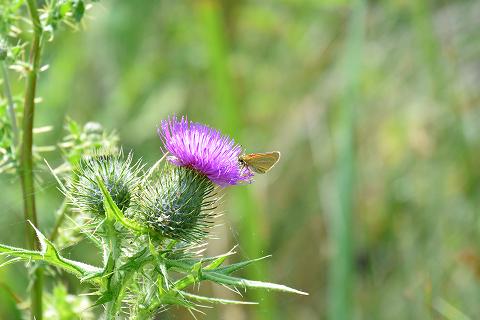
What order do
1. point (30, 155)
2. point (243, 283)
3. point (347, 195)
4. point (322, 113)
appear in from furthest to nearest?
1. point (322, 113)
2. point (347, 195)
3. point (30, 155)
4. point (243, 283)

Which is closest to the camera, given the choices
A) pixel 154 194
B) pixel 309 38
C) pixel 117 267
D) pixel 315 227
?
pixel 117 267

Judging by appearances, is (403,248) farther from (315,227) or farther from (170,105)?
(170,105)

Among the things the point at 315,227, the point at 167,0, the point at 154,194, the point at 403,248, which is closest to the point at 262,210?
the point at 315,227

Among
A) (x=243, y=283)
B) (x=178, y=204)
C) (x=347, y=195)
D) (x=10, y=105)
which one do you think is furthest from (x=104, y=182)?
(x=347, y=195)

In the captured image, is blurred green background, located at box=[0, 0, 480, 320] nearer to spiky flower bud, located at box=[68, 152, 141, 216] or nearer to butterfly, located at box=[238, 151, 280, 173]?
butterfly, located at box=[238, 151, 280, 173]

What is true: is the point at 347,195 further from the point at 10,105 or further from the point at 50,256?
the point at 50,256

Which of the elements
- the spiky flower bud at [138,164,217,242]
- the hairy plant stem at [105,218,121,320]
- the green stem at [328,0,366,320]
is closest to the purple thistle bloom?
the spiky flower bud at [138,164,217,242]

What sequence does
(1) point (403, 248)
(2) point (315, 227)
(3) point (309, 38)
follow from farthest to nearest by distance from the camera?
1. (3) point (309, 38)
2. (2) point (315, 227)
3. (1) point (403, 248)

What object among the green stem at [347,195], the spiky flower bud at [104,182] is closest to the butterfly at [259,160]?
the spiky flower bud at [104,182]
